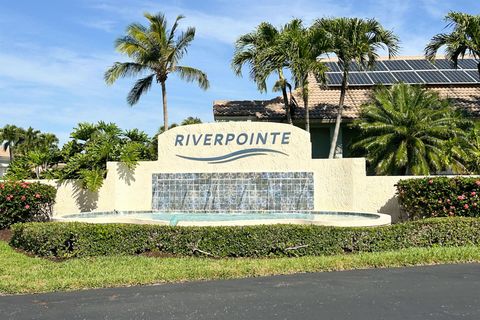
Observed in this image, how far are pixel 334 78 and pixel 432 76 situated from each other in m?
5.17

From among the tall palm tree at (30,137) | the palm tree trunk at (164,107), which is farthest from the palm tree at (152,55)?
the tall palm tree at (30,137)

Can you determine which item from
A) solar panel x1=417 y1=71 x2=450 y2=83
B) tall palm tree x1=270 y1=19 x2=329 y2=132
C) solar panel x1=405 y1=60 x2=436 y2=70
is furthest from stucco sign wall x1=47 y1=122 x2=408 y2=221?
solar panel x1=405 y1=60 x2=436 y2=70

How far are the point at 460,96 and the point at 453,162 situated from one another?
8028 millimetres

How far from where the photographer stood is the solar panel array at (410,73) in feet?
81.9

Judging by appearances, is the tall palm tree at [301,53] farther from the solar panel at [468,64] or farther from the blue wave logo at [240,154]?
the solar panel at [468,64]

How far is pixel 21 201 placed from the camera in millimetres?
15289

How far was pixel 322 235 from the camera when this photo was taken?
1158cm

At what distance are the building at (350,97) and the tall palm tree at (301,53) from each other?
381cm

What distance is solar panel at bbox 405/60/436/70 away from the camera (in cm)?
2708

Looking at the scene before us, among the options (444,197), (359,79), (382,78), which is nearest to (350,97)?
(359,79)

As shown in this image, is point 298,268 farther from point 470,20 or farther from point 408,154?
point 470,20

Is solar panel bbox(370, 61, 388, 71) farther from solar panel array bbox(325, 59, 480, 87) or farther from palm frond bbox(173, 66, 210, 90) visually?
palm frond bbox(173, 66, 210, 90)

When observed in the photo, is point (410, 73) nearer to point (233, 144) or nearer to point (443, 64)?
point (443, 64)

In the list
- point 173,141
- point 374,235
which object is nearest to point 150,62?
point 173,141
